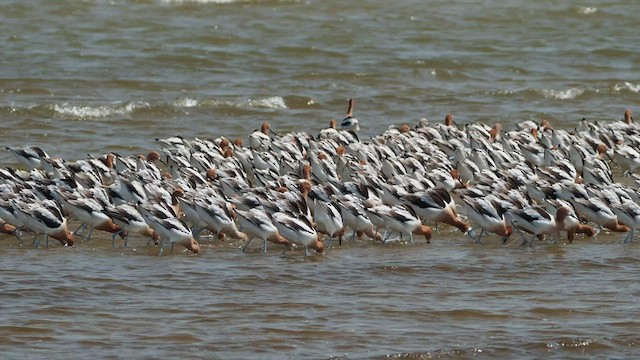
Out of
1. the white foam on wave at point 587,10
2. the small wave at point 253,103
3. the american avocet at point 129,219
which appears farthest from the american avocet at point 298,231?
the white foam on wave at point 587,10

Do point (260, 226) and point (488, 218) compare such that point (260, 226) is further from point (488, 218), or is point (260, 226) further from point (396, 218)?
point (488, 218)

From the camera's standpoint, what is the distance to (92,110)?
29.0 metres

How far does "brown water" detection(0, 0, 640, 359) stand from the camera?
13250 millimetres

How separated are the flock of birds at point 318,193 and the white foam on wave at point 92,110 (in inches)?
268

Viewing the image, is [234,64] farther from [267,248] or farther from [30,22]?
[267,248]

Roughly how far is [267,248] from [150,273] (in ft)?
6.59

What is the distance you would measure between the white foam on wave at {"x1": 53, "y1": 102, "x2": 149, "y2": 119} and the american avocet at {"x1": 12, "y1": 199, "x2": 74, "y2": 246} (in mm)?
11803

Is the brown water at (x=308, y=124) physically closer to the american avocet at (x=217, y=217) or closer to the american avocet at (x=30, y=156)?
the american avocet at (x=217, y=217)

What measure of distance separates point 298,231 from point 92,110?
44.3 ft

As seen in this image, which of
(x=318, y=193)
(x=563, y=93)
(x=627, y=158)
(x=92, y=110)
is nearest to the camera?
(x=318, y=193)

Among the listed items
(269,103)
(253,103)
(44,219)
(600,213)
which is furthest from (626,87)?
(44,219)

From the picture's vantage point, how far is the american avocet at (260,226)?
16594 mm

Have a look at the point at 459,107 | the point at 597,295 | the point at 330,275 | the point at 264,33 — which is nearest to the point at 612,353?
the point at 597,295

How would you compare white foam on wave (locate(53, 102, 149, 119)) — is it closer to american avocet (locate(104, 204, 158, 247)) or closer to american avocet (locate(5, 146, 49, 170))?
american avocet (locate(5, 146, 49, 170))
